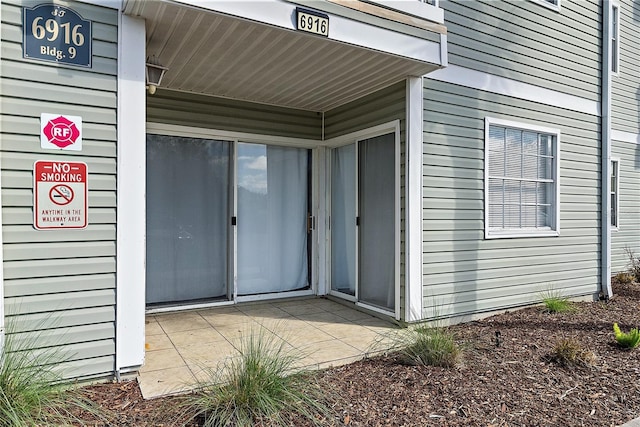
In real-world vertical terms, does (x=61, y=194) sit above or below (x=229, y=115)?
below

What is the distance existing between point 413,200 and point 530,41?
304cm

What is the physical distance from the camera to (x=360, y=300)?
5.23 meters

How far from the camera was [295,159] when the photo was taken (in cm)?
586

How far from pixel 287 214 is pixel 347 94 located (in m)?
1.84

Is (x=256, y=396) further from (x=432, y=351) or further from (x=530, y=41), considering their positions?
(x=530, y=41)

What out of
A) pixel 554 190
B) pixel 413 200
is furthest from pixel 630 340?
pixel 554 190

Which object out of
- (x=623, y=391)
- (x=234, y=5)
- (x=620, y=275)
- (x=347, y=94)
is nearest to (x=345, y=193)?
(x=347, y=94)

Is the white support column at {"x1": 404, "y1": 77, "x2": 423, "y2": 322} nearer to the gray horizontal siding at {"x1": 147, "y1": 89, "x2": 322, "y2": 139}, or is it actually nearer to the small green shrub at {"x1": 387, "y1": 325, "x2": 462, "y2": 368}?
the small green shrub at {"x1": 387, "y1": 325, "x2": 462, "y2": 368}

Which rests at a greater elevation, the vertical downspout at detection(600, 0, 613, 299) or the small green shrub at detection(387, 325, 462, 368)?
the vertical downspout at detection(600, 0, 613, 299)

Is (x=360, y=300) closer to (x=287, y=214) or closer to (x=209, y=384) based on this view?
(x=287, y=214)

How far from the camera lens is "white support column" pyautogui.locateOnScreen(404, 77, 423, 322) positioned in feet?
14.4

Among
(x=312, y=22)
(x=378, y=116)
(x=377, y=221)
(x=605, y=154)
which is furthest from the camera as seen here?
(x=605, y=154)

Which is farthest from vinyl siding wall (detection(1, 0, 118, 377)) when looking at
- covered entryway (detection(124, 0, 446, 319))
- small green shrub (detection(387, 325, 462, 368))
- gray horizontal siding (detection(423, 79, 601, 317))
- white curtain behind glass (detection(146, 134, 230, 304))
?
gray horizontal siding (detection(423, 79, 601, 317))

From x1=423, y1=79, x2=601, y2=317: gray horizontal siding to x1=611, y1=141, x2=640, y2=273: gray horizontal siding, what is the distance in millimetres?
2893
